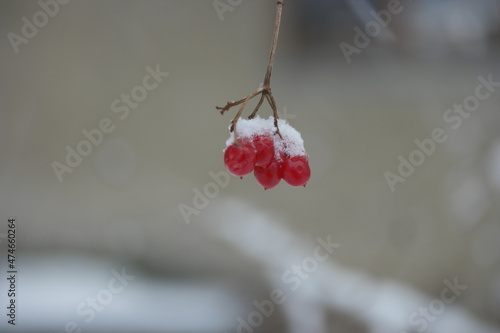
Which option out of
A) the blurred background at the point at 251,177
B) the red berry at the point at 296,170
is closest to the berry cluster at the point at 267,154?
the red berry at the point at 296,170

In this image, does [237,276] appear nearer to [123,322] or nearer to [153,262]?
[153,262]

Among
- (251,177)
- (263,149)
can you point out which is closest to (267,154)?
(263,149)

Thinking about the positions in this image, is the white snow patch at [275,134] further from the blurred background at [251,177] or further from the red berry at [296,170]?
the blurred background at [251,177]

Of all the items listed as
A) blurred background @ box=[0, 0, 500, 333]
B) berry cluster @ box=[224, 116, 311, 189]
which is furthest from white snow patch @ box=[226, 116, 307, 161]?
blurred background @ box=[0, 0, 500, 333]

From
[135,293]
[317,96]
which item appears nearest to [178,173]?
[135,293]

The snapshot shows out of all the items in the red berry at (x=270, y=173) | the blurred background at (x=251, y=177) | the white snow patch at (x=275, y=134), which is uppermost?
the blurred background at (x=251, y=177)

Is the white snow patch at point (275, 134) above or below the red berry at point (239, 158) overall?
above
